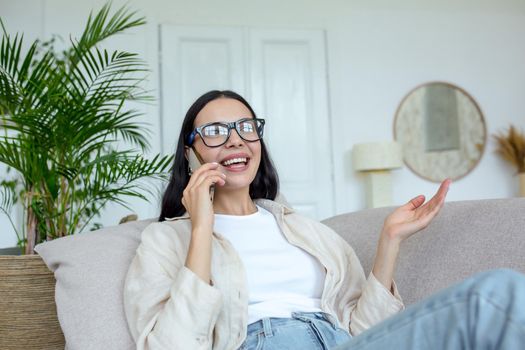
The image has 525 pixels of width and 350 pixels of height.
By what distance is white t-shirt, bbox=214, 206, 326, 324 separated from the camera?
1.40 metres

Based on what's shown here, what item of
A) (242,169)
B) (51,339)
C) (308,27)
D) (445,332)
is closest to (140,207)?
(308,27)

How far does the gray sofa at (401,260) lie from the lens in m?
1.38

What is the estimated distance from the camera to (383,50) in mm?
4832

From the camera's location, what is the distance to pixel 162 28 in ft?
14.2

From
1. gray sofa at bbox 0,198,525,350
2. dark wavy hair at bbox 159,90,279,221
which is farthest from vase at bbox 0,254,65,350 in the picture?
dark wavy hair at bbox 159,90,279,221

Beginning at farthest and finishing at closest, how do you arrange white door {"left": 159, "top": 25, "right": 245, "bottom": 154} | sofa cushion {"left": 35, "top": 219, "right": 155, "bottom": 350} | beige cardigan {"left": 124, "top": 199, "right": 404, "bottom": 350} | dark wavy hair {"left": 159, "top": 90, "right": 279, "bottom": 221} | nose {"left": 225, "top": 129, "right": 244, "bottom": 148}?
1. white door {"left": 159, "top": 25, "right": 245, "bottom": 154}
2. dark wavy hair {"left": 159, "top": 90, "right": 279, "bottom": 221}
3. nose {"left": 225, "top": 129, "right": 244, "bottom": 148}
4. sofa cushion {"left": 35, "top": 219, "right": 155, "bottom": 350}
5. beige cardigan {"left": 124, "top": 199, "right": 404, "bottom": 350}

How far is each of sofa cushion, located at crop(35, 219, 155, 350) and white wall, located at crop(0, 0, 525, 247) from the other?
101 inches

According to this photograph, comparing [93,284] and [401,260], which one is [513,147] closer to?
[401,260]

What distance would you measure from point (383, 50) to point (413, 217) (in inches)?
145

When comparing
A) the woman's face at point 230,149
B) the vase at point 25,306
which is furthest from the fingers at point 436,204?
the vase at point 25,306

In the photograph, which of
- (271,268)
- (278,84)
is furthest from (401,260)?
(278,84)

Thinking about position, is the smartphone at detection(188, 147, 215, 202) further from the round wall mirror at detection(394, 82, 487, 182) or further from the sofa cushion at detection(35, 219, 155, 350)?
the round wall mirror at detection(394, 82, 487, 182)

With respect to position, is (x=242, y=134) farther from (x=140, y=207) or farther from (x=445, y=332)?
(x=140, y=207)

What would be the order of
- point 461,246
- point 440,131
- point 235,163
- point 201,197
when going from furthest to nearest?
point 440,131 → point 235,163 → point 461,246 → point 201,197
